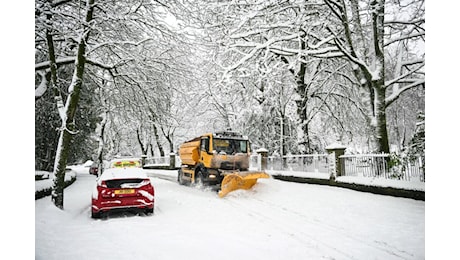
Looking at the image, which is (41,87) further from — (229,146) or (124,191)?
(229,146)

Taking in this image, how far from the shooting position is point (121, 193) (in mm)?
5598

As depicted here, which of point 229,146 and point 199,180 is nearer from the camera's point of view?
point 229,146

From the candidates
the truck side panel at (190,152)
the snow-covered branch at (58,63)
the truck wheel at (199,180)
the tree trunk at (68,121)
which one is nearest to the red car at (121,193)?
the tree trunk at (68,121)

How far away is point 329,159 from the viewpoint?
9141 mm

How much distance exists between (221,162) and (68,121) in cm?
528

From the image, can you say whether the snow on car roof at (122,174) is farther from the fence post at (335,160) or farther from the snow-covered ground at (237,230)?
the fence post at (335,160)

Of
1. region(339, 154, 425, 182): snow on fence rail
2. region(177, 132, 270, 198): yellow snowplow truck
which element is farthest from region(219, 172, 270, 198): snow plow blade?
region(339, 154, 425, 182): snow on fence rail

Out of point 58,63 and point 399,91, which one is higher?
point 58,63

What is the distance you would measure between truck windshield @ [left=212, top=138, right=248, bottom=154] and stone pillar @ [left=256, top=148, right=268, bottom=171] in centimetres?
350

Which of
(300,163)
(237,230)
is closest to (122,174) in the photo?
(237,230)

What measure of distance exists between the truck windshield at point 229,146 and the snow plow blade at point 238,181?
1.15 metres

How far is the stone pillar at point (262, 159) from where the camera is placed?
12.8 meters
